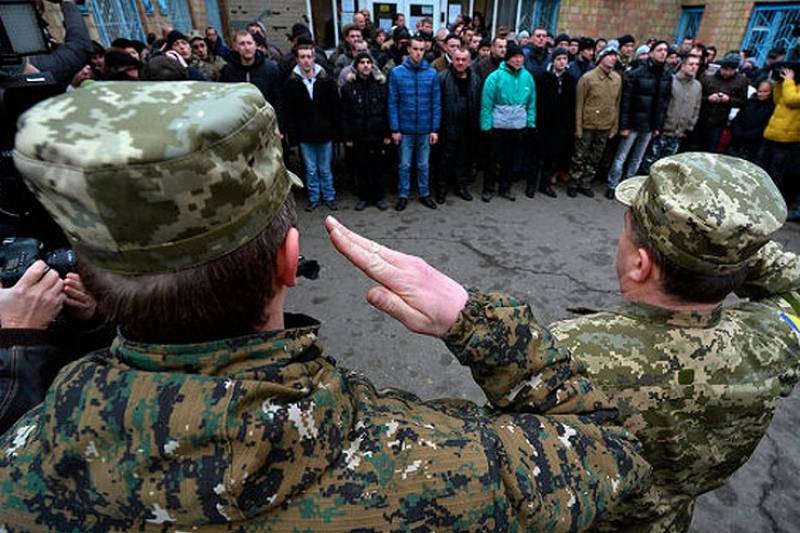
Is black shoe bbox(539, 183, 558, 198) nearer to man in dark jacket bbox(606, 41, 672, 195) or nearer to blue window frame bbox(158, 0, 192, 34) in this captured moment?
man in dark jacket bbox(606, 41, 672, 195)

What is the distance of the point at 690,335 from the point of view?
1215mm

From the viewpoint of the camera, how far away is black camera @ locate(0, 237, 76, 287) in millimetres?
1342

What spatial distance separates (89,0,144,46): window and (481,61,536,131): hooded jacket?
679cm

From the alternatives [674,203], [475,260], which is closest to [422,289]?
[674,203]

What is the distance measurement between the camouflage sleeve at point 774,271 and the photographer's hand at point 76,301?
2055 millimetres

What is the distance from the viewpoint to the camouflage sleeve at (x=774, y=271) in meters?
1.46

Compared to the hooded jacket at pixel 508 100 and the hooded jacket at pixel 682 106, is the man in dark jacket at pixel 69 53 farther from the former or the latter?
the hooded jacket at pixel 682 106

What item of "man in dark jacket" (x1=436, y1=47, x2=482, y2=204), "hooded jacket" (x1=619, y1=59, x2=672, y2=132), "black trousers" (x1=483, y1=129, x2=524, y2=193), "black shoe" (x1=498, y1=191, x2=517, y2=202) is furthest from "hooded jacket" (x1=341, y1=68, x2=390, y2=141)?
"hooded jacket" (x1=619, y1=59, x2=672, y2=132)

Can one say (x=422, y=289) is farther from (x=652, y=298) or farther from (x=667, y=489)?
(x=667, y=489)

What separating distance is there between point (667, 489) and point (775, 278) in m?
0.76

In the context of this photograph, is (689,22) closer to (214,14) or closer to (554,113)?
(554,113)

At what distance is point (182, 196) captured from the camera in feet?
2.12

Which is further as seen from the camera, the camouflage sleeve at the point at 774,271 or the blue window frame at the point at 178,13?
the blue window frame at the point at 178,13

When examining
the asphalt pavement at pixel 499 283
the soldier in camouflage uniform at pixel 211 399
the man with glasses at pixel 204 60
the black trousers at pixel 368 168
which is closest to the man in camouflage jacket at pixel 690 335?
the soldier in camouflage uniform at pixel 211 399
